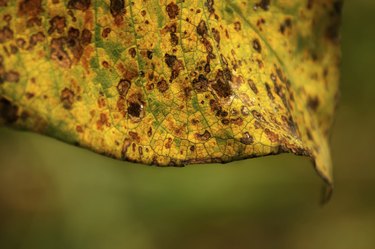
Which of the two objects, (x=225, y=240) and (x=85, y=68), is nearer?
(x=85, y=68)

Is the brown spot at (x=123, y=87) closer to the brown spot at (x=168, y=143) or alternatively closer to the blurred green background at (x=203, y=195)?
the brown spot at (x=168, y=143)

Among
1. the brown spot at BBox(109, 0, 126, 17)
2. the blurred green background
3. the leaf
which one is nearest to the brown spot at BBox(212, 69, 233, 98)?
the leaf

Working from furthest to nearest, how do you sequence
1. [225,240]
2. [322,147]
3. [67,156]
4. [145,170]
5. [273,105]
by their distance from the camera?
[225,240]
[145,170]
[67,156]
[322,147]
[273,105]

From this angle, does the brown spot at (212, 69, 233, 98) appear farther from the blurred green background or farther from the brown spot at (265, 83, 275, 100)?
the blurred green background

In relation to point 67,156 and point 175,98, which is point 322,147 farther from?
point 67,156

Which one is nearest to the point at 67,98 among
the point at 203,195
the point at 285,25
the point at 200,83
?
the point at 200,83

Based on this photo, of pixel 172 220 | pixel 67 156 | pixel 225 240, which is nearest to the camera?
pixel 67 156

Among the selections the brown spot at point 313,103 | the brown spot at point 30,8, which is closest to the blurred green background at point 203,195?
the brown spot at point 313,103

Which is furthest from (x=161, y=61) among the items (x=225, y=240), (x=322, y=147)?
(x=225, y=240)
